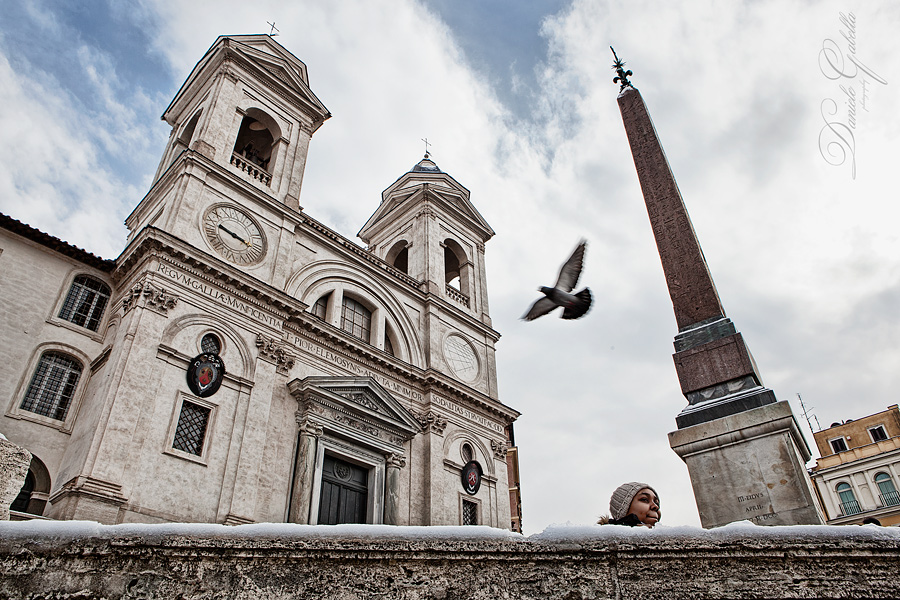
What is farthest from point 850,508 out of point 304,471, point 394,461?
point 304,471

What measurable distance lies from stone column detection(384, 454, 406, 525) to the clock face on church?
20.8 feet

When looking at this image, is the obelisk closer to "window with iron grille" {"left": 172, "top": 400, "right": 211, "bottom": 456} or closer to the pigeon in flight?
the pigeon in flight

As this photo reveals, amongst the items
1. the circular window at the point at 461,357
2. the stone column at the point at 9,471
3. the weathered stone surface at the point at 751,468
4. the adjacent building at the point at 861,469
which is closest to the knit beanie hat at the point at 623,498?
the weathered stone surface at the point at 751,468

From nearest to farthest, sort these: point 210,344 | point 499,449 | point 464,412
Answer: point 210,344 → point 464,412 → point 499,449

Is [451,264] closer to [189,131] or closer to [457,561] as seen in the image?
[189,131]

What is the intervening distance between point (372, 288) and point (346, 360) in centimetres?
333

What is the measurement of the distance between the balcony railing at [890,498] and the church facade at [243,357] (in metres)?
19.7

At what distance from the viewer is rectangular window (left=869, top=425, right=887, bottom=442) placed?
1219 inches

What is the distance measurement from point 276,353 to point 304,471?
2.88 meters

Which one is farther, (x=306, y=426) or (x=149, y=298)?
(x=306, y=426)

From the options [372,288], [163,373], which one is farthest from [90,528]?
[372,288]

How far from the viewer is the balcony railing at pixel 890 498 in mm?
27891

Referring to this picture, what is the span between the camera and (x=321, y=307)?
18.4 meters

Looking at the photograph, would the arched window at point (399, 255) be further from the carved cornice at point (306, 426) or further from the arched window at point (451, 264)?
the carved cornice at point (306, 426)
